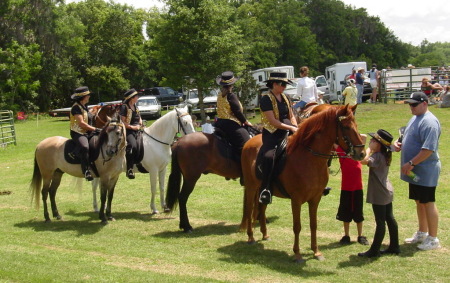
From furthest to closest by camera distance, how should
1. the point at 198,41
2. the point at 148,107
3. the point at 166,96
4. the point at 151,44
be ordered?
the point at 166,96 < the point at 151,44 < the point at 148,107 < the point at 198,41

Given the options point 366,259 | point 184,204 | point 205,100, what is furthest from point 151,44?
point 366,259

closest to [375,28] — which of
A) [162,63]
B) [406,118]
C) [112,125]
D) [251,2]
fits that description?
[251,2]

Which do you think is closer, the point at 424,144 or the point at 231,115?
the point at 424,144

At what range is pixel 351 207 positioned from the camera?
28.3ft

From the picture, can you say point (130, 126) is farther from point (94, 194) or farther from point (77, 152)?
point (94, 194)

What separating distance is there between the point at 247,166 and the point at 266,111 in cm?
118

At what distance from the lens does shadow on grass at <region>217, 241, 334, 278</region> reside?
743cm

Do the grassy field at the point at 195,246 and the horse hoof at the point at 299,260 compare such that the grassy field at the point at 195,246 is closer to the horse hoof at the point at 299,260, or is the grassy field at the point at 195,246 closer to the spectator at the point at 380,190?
the horse hoof at the point at 299,260

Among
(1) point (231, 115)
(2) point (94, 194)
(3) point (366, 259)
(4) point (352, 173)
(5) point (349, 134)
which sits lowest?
(3) point (366, 259)

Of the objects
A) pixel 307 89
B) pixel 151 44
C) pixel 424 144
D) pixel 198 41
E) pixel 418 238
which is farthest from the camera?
pixel 151 44

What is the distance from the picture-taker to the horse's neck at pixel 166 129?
39.1 ft

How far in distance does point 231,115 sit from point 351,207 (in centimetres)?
291

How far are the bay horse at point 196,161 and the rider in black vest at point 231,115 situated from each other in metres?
0.26

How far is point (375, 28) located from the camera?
251 ft
